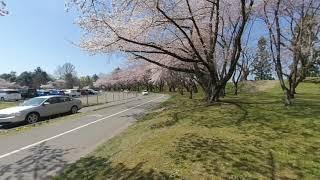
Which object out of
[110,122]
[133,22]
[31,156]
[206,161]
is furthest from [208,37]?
[206,161]

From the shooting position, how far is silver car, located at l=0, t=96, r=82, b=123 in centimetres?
2133

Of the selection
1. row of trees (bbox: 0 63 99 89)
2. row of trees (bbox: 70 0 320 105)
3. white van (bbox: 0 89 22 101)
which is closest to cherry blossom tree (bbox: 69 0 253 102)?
Result: row of trees (bbox: 70 0 320 105)

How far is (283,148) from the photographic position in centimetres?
877

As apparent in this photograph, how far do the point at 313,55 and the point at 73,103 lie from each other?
18379 mm

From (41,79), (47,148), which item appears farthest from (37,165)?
(41,79)

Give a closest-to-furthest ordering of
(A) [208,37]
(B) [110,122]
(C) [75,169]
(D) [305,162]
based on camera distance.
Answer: (D) [305,162], (C) [75,169], (B) [110,122], (A) [208,37]

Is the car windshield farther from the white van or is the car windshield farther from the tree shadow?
the white van

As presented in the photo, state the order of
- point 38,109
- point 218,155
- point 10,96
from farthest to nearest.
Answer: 1. point 10,96
2. point 38,109
3. point 218,155

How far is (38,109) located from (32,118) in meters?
0.91

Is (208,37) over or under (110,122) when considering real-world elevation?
over

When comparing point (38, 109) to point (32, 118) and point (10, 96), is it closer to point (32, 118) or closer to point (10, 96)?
point (32, 118)

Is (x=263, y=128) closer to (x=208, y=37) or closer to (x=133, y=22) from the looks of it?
(x=133, y=22)

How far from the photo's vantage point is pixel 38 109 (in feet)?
76.8

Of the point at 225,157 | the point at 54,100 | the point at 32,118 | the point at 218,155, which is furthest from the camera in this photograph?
the point at 54,100
